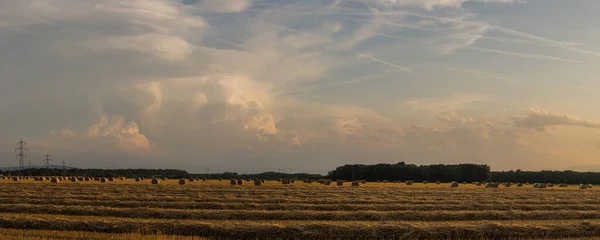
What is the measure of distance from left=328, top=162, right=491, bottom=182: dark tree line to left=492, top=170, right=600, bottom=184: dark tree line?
332 inches

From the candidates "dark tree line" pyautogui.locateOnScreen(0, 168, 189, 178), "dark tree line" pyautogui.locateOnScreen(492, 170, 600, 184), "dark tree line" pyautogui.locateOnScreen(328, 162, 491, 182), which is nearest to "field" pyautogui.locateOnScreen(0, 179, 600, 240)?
"dark tree line" pyautogui.locateOnScreen(328, 162, 491, 182)

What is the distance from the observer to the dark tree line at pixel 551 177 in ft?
318

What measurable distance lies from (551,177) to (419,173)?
24346 millimetres

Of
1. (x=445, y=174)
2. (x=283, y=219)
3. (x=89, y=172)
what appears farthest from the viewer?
(x=89, y=172)

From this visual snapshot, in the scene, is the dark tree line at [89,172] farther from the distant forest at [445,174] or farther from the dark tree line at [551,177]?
the dark tree line at [551,177]

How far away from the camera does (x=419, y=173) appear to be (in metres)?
94.4

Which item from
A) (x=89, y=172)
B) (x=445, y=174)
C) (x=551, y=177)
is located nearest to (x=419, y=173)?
(x=445, y=174)

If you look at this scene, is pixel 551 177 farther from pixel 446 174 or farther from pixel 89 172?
pixel 89 172

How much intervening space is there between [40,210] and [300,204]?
1011 cm

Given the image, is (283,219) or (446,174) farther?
(446,174)

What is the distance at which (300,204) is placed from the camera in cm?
2459

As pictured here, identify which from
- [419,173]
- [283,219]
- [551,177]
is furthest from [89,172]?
[283,219]

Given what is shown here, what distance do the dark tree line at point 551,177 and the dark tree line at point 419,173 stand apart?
8.43 metres

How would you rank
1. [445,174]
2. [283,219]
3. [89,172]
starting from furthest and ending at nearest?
[89,172] → [445,174] → [283,219]
